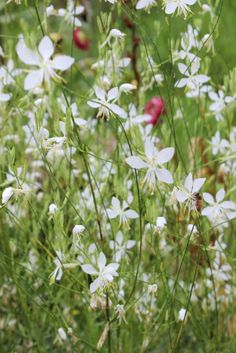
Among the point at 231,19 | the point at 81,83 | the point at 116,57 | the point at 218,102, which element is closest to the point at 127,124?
the point at 116,57

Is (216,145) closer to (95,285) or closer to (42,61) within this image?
(95,285)

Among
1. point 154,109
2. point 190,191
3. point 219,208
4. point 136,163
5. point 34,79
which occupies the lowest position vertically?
point 154,109

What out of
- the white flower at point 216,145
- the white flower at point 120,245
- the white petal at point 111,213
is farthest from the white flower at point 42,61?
the white flower at point 216,145

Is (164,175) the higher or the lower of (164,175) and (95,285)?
the higher

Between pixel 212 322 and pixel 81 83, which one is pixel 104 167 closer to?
pixel 212 322

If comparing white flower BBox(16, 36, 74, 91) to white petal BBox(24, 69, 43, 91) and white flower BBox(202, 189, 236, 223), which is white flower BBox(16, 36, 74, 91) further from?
white flower BBox(202, 189, 236, 223)

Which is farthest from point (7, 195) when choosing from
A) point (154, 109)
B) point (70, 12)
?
point (154, 109)
